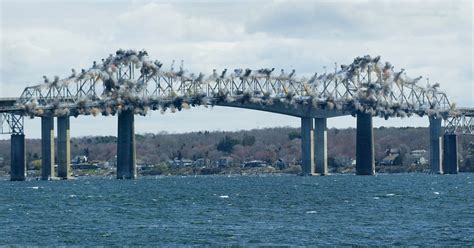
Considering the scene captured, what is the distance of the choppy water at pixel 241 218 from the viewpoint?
241ft

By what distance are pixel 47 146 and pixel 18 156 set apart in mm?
4590

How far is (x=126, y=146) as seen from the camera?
17875cm

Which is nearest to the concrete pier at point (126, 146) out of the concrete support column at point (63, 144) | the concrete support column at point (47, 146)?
the concrete support column at point (63, 144)

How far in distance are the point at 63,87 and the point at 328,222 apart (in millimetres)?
119824

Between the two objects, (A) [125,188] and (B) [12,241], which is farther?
(A) [125,188]

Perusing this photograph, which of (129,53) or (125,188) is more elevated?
(129,53)

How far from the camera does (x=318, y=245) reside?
228 feet

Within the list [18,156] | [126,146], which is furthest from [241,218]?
[18,156]

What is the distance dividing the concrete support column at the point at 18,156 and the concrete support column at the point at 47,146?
2881 millimetres

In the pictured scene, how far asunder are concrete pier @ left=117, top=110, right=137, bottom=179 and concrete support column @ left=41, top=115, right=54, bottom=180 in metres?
10.1

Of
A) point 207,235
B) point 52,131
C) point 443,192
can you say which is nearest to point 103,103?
point 52,131

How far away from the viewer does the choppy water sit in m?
73.4

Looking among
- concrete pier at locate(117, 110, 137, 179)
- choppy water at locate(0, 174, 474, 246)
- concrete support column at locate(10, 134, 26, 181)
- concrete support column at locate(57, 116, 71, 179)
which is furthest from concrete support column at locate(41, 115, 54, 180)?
choppy water at locate(0, 174, 474, 246)

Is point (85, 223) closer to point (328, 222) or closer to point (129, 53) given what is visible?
point (328, 222)
